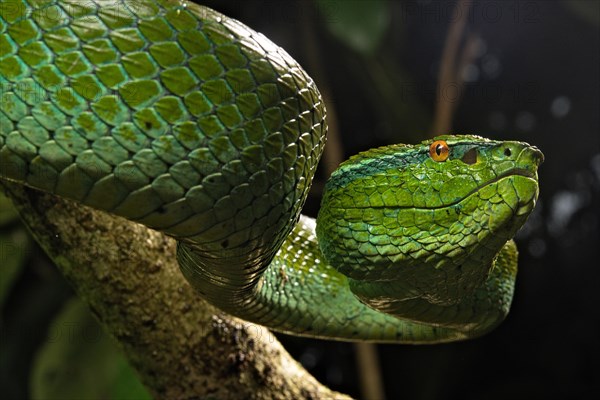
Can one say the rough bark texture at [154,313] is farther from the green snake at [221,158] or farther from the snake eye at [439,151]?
the snake eye at [439,151]

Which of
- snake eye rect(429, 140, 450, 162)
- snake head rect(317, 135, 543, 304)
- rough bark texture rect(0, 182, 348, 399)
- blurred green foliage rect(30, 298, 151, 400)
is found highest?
snake eye rect(429, 140, 450, 162)

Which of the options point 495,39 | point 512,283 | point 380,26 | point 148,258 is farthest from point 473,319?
point 495,39

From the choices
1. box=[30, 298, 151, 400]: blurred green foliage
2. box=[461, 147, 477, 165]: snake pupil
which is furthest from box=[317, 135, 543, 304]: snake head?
box=[30, 298, 151, 400]: blurred green foliage

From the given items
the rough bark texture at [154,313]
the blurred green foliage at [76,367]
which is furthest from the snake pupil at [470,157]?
the blurred green foliage at [76,367]

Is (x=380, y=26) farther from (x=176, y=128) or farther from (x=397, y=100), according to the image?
(x=176, y=128)

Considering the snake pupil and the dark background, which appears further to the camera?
the dark background

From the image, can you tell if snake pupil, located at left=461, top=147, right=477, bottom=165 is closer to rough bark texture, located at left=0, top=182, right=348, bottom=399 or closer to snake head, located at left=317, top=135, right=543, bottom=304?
snake head, located at left=317, top=135, right=543, bottom=304

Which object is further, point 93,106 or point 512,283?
point 512,283
